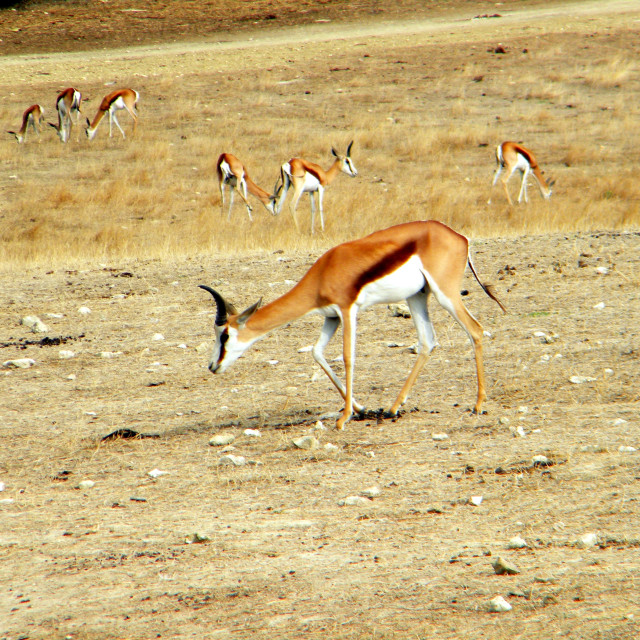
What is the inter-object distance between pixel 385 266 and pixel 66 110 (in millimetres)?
17677

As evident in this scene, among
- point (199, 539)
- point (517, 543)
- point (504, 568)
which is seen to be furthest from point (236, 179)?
point (504, 568)

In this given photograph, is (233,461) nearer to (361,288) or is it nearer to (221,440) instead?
(221,440)

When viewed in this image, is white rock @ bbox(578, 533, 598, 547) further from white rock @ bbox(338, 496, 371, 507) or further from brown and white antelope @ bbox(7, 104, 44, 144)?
brown and white antelope @ bbox(7, 104, 44, 144)

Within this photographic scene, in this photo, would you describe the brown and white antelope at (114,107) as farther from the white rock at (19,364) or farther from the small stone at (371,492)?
the small stone at (371,492)

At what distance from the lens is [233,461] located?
5.35 metres

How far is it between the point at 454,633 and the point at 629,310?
5.33 meters

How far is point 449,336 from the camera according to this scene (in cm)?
788

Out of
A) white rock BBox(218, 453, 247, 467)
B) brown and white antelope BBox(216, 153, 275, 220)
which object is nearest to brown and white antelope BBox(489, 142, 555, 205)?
brown and white antelope BBox(216, 153, 275, 220)

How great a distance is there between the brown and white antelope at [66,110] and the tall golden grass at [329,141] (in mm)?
362

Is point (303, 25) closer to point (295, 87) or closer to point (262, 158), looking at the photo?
point (295, 87)

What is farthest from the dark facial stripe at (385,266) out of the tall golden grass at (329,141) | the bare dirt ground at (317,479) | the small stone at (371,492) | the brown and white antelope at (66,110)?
the brown and white antelope at (66,110)

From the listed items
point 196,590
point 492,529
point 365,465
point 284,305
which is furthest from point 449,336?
point 196,590

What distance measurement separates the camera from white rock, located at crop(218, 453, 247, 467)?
5.33m

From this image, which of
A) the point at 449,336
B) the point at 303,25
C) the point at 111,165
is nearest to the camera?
the point at 449,336
